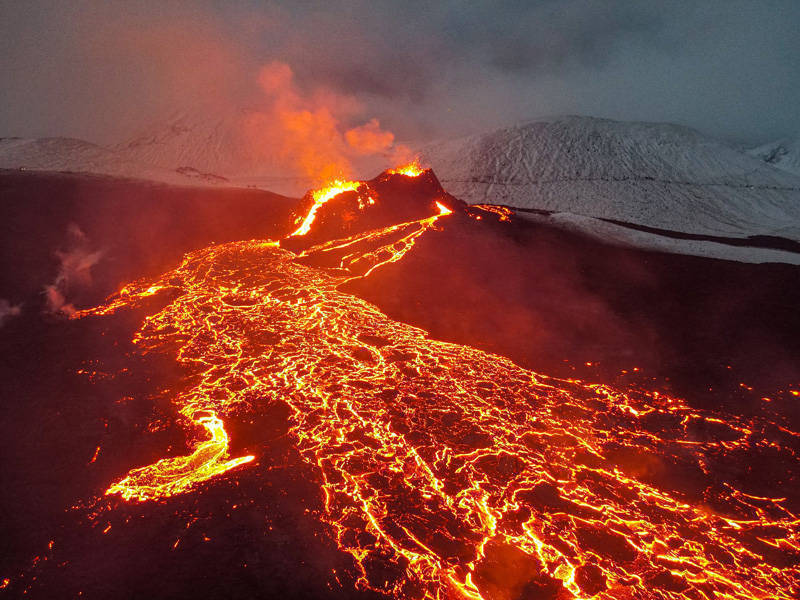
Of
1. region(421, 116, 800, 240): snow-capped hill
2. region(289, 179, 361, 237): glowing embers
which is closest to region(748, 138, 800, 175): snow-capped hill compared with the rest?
region(421, 116, 800, 240): snow-capped hill

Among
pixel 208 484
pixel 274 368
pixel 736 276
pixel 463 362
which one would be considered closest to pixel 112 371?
pixel 274 368

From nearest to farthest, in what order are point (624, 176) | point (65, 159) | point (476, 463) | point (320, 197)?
1. point (476, 463)
2. point (320, 197)
3. point (65, 159)
4. point (624, 176)

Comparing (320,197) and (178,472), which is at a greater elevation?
(320,197)

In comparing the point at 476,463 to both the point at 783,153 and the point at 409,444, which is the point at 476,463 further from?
the point at 783,153

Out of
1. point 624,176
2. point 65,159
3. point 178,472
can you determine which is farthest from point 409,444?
point 624,176

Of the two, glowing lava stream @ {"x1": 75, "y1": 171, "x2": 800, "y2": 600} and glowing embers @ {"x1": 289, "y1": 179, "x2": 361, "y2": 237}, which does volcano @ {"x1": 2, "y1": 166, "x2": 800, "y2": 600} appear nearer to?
glowing lava stream @ {"x1": 75, "y1": 171, "x2": 800, "y2": 600}

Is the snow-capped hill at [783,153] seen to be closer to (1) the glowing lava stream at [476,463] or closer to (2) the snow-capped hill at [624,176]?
(2) the snow-capped hill at [624,176]

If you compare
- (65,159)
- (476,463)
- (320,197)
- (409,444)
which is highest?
(65,159)
